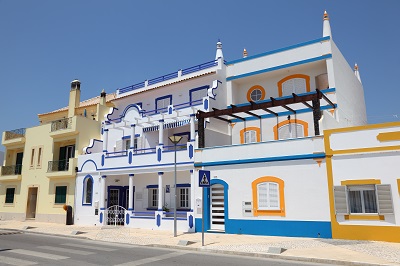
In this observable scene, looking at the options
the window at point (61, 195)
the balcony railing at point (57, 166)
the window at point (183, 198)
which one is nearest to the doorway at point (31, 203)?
the balcony railing at point (57, 166)

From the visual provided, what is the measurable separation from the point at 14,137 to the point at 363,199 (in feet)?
104

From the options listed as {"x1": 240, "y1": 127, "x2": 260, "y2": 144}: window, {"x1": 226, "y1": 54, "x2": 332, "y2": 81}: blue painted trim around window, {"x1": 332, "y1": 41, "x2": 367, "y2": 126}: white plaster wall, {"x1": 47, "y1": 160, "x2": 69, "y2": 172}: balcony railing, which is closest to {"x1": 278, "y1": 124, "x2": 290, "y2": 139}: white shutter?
{"x1": 240, "y1": 127, "x2": 260, "y2": 144}: window

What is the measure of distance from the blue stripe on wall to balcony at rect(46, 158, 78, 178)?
14632 mm

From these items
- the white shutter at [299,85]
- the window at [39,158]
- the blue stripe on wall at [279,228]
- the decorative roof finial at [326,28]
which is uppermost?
the decorative roof finial at [326,28]

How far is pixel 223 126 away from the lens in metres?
22.1

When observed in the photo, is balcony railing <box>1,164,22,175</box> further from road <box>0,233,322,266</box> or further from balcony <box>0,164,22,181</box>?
road <box>0,233,322,266</box>

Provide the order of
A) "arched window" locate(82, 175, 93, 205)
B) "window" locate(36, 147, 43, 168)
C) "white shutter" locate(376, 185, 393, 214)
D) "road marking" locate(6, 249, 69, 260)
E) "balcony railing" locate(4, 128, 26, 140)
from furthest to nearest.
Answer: "balcony railing" locate(4, 128, 26, 140) → "window" locate(36, 147, 43, 168) → "arched window" locate(82, 175, 93, 205) → "white shutter" locate(376, 185, 393, 214) → "road marking" locate(6, 249, 69, 260)

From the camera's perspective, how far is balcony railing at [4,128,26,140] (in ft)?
102

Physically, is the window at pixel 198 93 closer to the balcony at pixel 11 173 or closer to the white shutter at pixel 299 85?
the white shutter at pixel 299 85

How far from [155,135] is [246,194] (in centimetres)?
1112

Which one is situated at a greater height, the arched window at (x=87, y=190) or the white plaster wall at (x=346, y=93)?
the white plaster wall at (x=346, y=93)

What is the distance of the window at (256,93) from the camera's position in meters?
23.0

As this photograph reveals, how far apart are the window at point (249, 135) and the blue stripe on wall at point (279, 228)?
678 cm

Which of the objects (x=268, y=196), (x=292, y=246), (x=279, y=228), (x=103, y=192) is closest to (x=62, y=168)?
(x=103, y=192)
